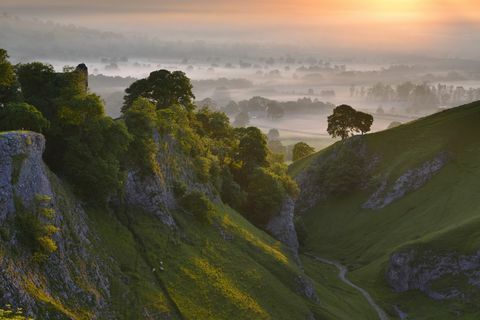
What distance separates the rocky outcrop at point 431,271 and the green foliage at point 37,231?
7657 cm

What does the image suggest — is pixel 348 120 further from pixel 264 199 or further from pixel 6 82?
pixel 6 82

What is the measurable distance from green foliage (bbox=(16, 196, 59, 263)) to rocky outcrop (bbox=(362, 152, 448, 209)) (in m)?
112

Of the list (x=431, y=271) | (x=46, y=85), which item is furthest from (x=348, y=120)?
(x=46, y=85)

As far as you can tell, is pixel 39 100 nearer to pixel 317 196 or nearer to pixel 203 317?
pixel 203 317

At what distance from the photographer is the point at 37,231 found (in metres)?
44.8

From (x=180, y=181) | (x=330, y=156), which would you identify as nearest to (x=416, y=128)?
(x=330, y=156)

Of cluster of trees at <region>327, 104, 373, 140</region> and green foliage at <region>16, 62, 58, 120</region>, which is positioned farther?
cluster of trees at <region>327, 104, 373, 140</region>

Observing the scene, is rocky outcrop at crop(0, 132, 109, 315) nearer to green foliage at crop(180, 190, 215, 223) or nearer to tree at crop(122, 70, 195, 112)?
green foliage at crop(180, 190, 215, 223)

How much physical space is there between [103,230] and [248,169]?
233ft

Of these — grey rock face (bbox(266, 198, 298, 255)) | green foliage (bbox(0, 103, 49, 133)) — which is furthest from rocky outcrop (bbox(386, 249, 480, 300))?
green foliage (bbox(0, 103, 49, 133))

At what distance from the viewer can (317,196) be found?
523 feet

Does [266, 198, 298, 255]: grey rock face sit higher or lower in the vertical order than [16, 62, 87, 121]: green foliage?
lower

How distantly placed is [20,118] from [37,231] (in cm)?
1533

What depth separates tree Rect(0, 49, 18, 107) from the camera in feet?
200
